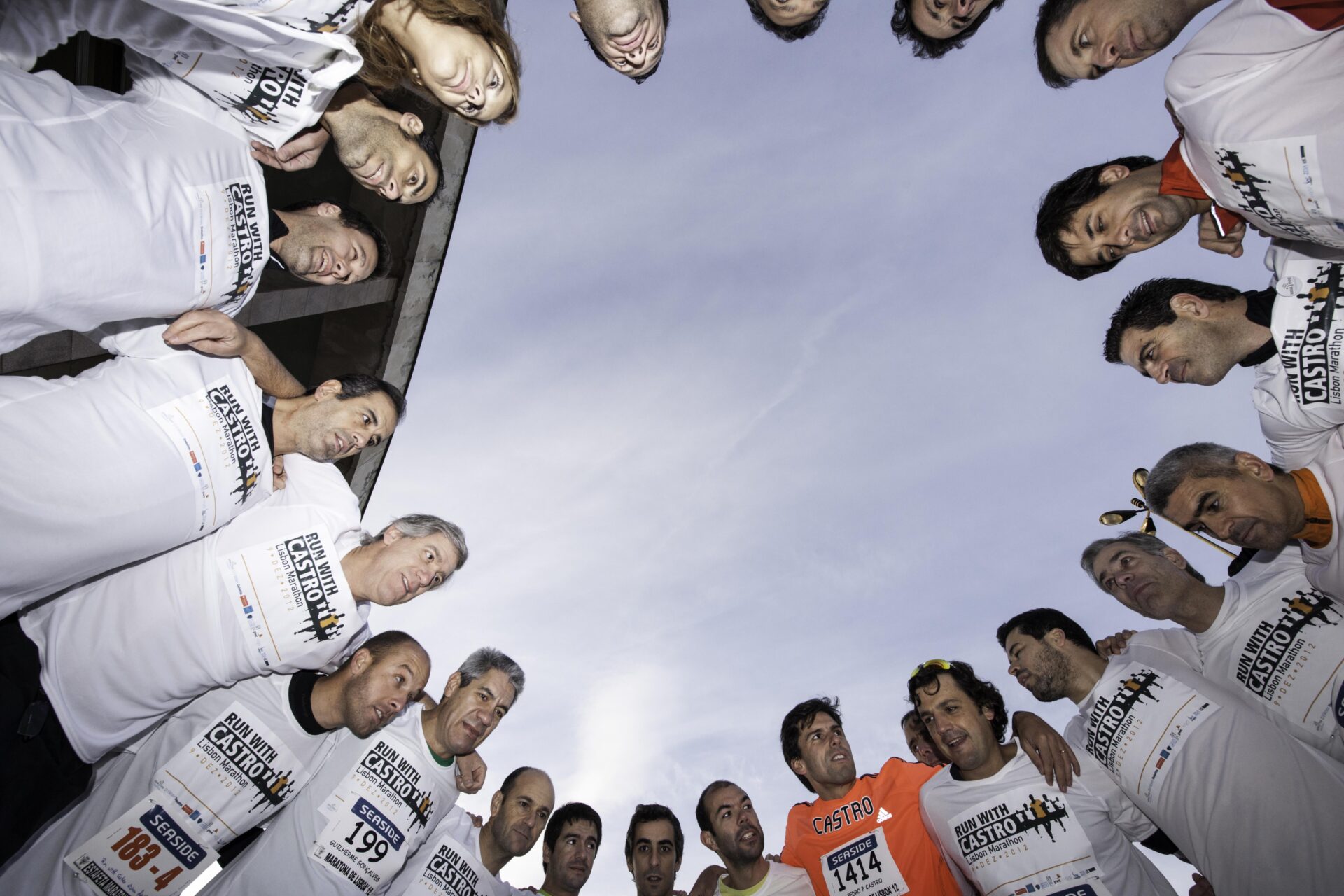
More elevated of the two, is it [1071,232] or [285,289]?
[1071,232]

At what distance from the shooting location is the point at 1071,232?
5.25 meters

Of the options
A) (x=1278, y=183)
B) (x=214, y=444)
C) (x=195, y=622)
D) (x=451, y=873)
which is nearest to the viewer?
(x=1278, y=183)

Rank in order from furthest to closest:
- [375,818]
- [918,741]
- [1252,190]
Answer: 1. [918,741]
2. [375,818]
3. [1252,190]

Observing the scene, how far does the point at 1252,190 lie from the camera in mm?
3992

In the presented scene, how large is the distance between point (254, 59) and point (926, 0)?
432cm

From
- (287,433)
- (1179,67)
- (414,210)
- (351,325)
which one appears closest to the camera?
(1179,67)

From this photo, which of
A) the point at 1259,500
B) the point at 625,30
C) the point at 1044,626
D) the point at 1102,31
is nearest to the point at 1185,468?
the point at 1259,500

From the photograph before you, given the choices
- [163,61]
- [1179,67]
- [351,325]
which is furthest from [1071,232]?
[351,325]

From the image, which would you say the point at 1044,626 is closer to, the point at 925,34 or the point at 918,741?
the point at 918,741

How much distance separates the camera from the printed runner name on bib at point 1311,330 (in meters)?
4.27

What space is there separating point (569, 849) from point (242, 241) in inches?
223

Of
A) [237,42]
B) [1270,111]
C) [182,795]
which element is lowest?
[182,795]

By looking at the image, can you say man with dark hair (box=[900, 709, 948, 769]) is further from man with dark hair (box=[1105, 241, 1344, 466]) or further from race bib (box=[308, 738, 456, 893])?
race bib (box=[308, 738, 456, 893])

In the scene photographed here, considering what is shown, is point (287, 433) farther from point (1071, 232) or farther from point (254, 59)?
point (1071, 232)
